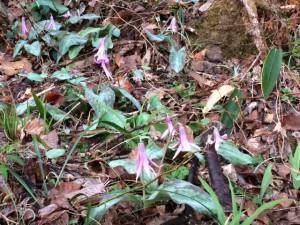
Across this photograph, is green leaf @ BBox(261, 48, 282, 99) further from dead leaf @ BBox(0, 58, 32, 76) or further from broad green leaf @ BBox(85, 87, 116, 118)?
dead leaf @ BBox(0, 58, 32, 76)

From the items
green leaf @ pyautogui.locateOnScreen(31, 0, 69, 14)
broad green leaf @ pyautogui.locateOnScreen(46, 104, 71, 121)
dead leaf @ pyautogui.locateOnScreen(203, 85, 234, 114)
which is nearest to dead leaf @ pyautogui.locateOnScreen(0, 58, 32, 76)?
green leaf @ pyautogui.locateOnScreen(31, 0, 69, 14)

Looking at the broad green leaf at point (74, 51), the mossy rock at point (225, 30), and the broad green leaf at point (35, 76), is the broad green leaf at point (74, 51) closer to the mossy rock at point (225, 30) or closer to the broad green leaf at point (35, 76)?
the broad green leaf at point (35, 76)

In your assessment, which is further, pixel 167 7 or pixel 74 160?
pixel 167 7

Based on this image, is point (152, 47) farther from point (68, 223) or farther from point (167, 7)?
point (68, 223)

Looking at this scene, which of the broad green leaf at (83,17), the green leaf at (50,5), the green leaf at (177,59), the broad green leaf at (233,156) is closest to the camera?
the broad green leaf at (233,156)

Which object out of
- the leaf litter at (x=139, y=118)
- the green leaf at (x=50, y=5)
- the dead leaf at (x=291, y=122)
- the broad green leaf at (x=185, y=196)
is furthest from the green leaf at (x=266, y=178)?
the green leaf at (x=50, y=5)

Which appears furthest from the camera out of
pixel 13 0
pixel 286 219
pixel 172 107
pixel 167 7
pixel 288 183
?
pixel 13 0

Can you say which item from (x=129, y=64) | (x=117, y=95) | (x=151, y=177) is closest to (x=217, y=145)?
(x=151, y=177)
